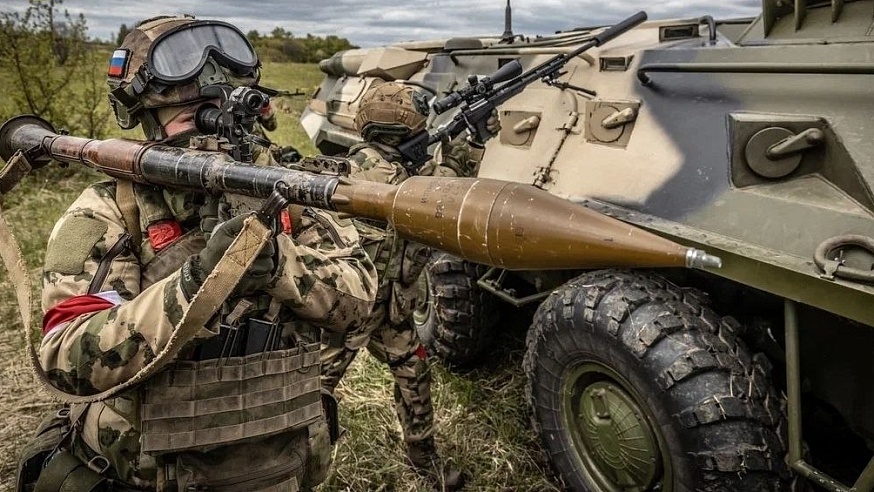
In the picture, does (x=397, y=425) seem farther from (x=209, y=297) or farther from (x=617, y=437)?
(x=209, y=297)

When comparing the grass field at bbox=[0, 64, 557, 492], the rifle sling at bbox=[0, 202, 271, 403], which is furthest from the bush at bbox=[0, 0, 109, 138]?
the rifle sling at bbox=[0, 202, 271, 403]

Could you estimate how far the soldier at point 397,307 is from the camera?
343 centimetres

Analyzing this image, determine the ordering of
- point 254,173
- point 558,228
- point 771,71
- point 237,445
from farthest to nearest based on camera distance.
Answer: point 771,71 → point 237,445 → point 254,173 → point 558,228

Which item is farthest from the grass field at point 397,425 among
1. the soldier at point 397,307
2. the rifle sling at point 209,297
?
the rifle sling at point 209,297

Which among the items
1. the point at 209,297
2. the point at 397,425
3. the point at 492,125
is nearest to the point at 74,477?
the point at 209,297

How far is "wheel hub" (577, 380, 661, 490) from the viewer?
2812 mm

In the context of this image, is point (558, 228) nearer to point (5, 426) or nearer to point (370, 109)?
point (370, 109)

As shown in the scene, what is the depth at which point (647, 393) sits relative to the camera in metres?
2.66

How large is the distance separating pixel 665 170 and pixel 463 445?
1.79m

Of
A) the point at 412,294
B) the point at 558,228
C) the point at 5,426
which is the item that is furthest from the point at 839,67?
the point at 5,426

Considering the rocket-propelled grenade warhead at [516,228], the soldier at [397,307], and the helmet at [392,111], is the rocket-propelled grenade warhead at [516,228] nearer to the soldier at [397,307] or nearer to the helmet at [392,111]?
the soldier at [397,307]

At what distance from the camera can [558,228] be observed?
54.5 inches

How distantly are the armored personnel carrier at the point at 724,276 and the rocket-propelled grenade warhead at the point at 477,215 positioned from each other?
1.20 m

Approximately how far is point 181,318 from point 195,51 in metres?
0.89
